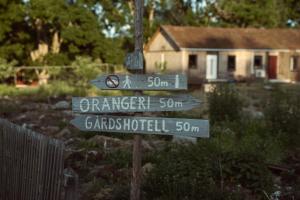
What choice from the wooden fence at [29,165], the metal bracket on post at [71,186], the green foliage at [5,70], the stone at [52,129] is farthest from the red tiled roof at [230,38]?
the metal bracket on post at [71,186]

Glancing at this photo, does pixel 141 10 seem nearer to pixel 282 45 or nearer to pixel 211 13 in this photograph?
pixel 282 45

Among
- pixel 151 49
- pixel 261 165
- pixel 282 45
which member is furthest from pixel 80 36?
pixel 261 165

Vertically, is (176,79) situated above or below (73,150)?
above

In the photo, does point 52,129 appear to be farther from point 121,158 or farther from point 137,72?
point 137,72

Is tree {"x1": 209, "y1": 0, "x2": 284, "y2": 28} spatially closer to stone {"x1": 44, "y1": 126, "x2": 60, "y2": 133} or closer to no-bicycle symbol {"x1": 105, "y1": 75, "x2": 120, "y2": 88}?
stone {"x1": 44, "y1": 126, "x2": 60, "y2": 133}

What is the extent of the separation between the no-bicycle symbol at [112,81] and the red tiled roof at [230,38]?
3715 cm

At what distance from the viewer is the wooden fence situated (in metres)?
6.25

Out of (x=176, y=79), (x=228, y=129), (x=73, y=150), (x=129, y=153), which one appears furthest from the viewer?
(x=228, y=129)

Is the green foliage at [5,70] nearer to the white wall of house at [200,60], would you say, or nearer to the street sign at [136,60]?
the white wall of house at [200,60]

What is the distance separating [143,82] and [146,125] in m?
0.46

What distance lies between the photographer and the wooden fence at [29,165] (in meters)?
6.25

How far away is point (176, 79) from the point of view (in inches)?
245

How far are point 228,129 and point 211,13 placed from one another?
159 ft

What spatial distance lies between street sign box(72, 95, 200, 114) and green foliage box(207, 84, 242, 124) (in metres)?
7.93
